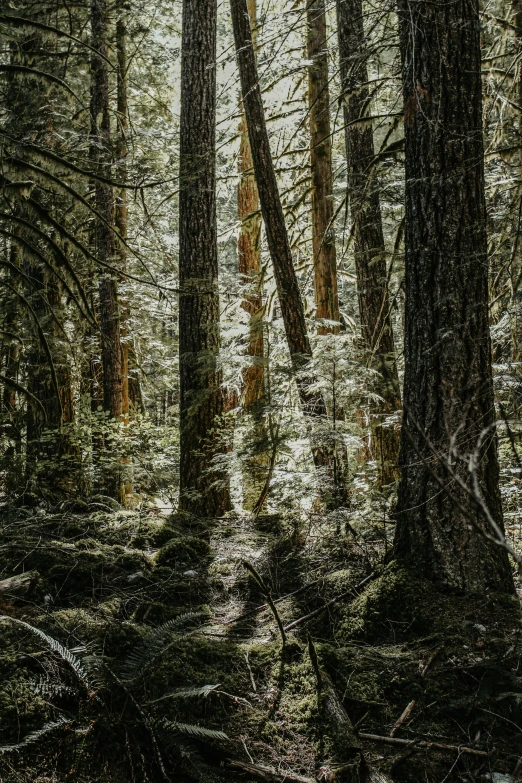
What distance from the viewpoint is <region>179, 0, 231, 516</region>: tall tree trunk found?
7.57 metres

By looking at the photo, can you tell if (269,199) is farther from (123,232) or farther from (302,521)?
(123,232)

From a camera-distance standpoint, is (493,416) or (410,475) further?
(410,475)

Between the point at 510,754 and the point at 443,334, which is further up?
the point at 443,334

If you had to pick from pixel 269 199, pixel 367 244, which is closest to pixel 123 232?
pixel 269 199

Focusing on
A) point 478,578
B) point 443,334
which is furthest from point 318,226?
point 478,578

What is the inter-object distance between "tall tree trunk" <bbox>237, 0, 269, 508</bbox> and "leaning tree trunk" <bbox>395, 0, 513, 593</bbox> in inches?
95.4

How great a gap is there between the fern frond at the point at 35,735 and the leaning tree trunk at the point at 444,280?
2.49 metres

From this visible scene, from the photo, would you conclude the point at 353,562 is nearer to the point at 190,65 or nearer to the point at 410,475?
the point at 410,475

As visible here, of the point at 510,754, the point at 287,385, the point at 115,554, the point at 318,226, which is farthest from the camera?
the point at 318,226

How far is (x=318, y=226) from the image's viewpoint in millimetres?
9727

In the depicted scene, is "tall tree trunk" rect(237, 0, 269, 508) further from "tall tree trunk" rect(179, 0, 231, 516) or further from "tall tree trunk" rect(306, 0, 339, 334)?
"tall tree trunk" rect(306, 0, 339, 334)

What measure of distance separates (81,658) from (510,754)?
2046 mm

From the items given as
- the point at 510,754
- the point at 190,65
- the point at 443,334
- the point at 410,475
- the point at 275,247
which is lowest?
the point at 510,754

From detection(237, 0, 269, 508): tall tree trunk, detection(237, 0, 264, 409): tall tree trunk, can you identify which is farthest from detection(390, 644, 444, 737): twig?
detection(237, 0, 264, 409): tall tree trunk
